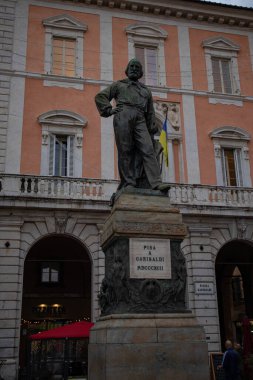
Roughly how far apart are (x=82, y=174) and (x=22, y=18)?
7.17m

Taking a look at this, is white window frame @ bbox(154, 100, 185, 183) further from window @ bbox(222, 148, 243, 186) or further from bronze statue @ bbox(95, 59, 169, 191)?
bronze statue @ bbox(95, 59, 169, 191)

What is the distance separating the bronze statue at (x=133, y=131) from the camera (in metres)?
7.26

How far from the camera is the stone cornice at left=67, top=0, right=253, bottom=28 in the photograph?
2039 cm

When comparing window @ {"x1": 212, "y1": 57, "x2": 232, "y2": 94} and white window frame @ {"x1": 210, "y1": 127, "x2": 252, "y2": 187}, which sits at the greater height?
window @ {"x1": 212, "y1": 57, "x2": 232, "y2": 94}

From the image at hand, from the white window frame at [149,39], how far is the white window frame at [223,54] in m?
2.08

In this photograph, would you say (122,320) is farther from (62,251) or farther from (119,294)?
(62,251)

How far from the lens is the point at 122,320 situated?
588cm

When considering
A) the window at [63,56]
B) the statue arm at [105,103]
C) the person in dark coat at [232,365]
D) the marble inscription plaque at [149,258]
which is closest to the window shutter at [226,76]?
the window at [63,56]

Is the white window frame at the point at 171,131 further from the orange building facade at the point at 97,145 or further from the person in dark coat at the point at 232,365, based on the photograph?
the person in dark coat at the point at 232,365

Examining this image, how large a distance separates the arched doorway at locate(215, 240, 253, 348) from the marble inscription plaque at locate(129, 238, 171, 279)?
14.4 metres

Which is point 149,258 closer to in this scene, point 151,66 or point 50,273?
point 50,273

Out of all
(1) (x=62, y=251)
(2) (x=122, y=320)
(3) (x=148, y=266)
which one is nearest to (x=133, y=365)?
(2) (x=122, y=320)

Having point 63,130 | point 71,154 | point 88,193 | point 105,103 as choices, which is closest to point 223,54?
point 63,130

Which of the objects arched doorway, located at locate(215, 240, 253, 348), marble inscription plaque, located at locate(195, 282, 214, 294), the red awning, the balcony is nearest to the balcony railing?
the balcony
